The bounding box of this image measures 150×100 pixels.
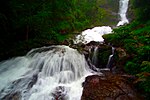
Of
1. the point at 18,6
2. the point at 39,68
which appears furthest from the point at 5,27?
the point at 39,68

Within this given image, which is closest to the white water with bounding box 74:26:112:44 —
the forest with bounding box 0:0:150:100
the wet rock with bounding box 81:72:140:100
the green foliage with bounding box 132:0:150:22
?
the forest with bounding box 0:0:150:100

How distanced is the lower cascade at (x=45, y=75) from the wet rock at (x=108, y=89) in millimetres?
469

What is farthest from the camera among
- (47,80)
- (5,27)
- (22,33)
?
(22,33)

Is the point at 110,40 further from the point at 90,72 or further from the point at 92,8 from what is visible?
the point at 92,8

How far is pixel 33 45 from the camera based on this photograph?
1325cm

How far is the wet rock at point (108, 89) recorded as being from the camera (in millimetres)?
8297

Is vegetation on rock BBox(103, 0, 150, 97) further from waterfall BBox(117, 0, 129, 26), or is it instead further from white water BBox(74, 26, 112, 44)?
waterfall BBox(117, 0, 129, 26)

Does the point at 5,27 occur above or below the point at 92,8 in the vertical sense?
below

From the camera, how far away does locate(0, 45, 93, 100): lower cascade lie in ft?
29.0

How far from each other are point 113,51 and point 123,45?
47.0 inches

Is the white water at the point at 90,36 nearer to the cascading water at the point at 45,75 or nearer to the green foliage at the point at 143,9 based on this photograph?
the green foliage at the point at 143,9

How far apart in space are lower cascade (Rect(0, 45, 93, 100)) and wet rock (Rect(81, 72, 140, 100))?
18.4 inches

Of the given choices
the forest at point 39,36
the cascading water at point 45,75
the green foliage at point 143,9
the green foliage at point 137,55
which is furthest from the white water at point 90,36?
the cascading water at point 45,75

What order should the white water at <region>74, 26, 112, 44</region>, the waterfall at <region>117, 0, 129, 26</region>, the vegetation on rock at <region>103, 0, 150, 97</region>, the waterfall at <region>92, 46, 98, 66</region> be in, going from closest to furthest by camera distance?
1. the vegetation on rock at <region>103, 0, 150, 97</region>
2. the waterfall at <region>92, 46, 98, 66</region>
3. the white water at <region>74, 26, 112, 44</region>
4. the waterfall at <region>117, 0, 129, 26</region>
